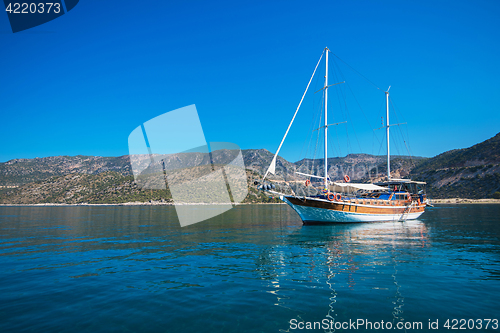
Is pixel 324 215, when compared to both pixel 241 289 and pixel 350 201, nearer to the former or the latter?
pixel 350 201

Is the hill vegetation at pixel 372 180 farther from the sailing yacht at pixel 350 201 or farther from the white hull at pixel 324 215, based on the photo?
the white hull at pixel 324 215

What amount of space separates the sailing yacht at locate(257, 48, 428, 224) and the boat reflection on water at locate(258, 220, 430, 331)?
10852 millimetres

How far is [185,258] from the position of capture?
1558 cm

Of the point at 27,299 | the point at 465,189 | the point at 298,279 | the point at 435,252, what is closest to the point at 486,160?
the point at 465,189

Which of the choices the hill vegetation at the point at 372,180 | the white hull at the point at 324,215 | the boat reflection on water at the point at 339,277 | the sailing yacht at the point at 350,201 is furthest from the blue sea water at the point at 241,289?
the hill vegetation at the point at 372,180

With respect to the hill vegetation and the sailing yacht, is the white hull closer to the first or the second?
the sailing yacht

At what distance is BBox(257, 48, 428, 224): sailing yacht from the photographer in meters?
35.0

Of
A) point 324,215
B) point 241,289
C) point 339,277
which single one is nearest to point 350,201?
point 324,215

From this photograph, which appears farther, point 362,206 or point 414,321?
point 362,206

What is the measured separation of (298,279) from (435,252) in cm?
1177

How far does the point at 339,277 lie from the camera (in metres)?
11.8

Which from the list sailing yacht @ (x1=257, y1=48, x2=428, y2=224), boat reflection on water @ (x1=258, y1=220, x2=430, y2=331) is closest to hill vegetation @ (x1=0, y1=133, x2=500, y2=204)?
sailing yacht @ (x1=257, y1=48, x2=428, y2=224)

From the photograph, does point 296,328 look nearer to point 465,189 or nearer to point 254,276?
point 254,276

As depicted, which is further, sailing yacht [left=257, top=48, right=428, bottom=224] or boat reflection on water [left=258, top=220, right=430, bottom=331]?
sailing yacht [left=257, top=48, right=428, bottom=224]
